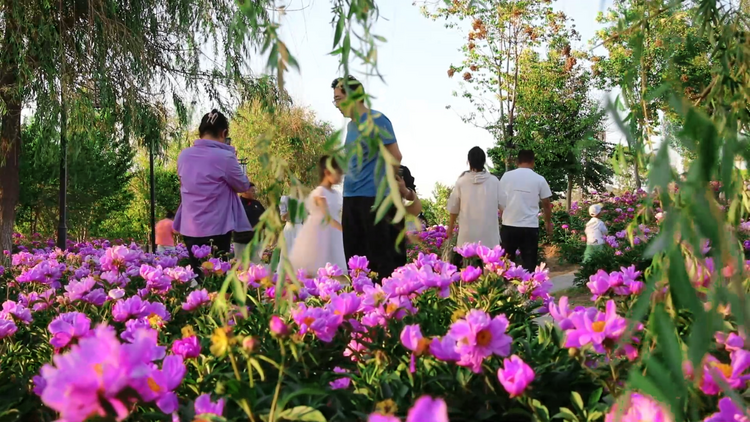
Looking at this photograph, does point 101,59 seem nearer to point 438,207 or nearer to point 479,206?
point 479,206

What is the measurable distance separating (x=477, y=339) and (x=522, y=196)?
522 centimetres

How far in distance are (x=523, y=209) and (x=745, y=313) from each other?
601 centimetres

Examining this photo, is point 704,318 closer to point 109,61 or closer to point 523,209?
point 523,209

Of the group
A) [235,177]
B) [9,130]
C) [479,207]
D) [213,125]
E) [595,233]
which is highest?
[9,130]

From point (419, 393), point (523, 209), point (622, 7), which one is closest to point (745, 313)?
point (419, 393)

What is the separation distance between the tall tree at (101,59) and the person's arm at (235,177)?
295 cm

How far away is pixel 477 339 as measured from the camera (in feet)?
5.14

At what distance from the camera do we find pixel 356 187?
4.85m

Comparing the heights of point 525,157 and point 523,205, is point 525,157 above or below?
above

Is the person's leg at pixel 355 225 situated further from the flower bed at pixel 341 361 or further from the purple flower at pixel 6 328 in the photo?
the purple flower at pixel 6 328

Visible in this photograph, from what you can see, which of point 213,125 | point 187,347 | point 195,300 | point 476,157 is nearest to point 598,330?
point 187,347

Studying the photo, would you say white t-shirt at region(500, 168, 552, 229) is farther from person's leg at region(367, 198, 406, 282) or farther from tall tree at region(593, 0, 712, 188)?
Answer: tall tree at region(593, 0, 712, 188)

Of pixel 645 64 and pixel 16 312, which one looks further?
pixel 16 312

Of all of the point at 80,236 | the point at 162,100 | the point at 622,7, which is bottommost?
the point at 80,236
